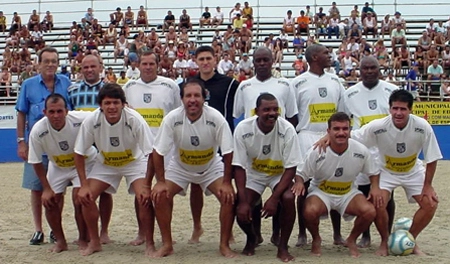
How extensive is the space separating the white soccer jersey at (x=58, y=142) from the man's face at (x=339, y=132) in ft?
8.30

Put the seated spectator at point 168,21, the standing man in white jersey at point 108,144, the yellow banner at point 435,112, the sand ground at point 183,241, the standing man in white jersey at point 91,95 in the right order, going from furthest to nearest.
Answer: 1. the seated spectator at point 168,21
2. the yellow banner at point 435,112
3. the standing man in white jersey at point 91,95
4. the standing man in white jersey at point 108,144
5. the sand ground at point 183,241

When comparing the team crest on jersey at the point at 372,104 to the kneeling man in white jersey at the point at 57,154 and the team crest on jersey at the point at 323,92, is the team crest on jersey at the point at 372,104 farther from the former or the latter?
the kneeling man in white jersey at the point at 57,154

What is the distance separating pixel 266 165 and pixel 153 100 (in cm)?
Result: 161

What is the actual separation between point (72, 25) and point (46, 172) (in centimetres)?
2295

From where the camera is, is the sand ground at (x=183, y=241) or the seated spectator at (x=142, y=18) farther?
the seated spectator at (x=142, y=18)

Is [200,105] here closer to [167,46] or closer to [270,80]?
[270,80]

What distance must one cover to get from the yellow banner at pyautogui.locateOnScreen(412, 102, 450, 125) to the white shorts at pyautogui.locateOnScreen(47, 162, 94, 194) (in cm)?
1370

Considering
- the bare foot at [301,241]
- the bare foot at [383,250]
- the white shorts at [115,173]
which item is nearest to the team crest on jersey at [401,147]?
the bare foot at [383,250]

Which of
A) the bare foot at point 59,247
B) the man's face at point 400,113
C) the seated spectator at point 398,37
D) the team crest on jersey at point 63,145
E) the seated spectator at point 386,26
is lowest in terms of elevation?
the bare foot at point 59,247

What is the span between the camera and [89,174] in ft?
24.8

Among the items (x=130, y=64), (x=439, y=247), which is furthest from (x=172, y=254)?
(x=130, y=64)

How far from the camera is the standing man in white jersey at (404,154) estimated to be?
7.27m

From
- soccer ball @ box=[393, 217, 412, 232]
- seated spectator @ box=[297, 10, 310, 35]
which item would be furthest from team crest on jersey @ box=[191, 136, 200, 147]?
seated spectator @ box=[297, 10, 310, 35]

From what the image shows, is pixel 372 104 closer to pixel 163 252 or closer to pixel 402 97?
pixel 402 97
